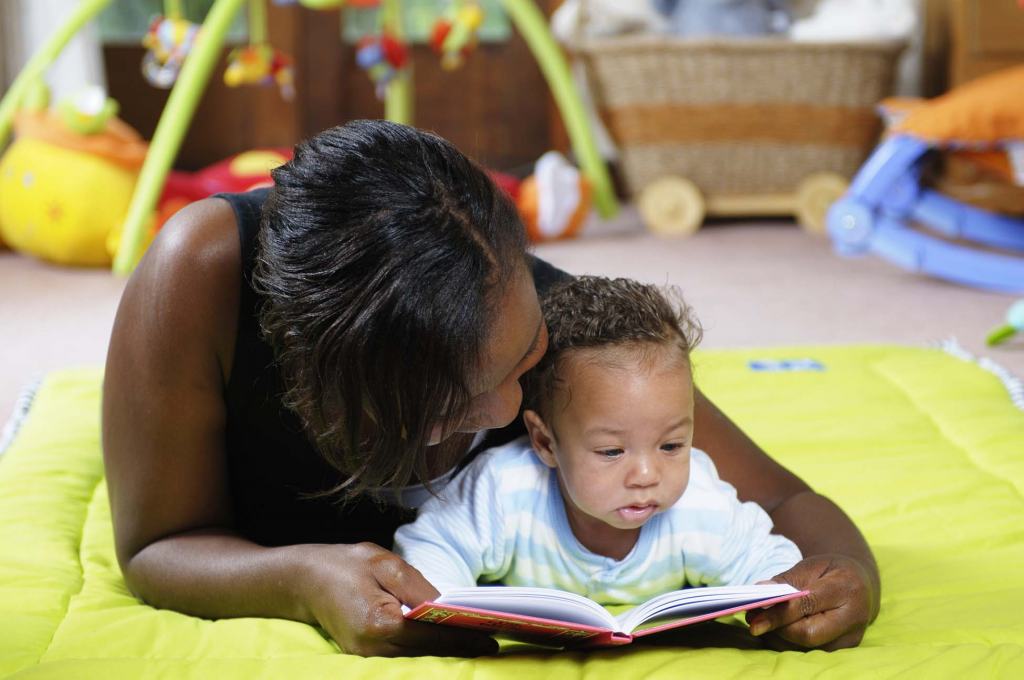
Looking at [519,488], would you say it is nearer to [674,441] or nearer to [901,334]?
[674,441]

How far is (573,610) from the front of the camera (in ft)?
2.83

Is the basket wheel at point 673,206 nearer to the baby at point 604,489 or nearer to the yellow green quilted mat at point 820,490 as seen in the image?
the yellow green quilted mat at point 820,490

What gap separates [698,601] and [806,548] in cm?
23

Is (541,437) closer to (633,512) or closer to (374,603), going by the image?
(633,512)

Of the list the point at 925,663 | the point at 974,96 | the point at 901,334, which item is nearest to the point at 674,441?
the point at 925,663

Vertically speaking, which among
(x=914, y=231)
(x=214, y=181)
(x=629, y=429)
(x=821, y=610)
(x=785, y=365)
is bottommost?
(x=914, y=231)

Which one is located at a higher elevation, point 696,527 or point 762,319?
point 696,527

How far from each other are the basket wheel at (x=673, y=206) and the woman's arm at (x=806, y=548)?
260 centimetres

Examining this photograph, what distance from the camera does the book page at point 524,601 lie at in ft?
2.76

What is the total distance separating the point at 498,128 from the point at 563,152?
0.25 m

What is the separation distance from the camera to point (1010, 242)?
3.02 metres

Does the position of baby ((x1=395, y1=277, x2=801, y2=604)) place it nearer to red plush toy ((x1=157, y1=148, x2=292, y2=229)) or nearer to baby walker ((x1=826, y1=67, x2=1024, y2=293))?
baby walker ((x1=826, y1=67, x2=1024, y2=293))

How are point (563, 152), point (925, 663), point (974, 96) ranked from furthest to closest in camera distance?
point (563, 152) < point (974, 96) < point (925, 663)

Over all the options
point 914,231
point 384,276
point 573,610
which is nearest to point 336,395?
point 384,276
